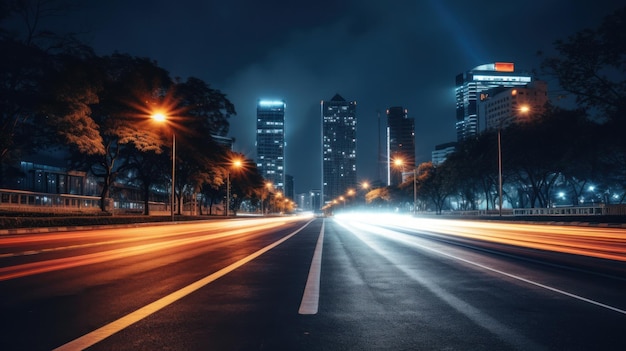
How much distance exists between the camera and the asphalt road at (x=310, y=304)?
16.2 feet

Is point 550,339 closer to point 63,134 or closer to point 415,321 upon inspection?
point 415,321

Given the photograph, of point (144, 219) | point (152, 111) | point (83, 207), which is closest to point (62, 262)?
point (144, 219)

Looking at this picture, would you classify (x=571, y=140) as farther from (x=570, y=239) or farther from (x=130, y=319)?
(x=130, y=319)

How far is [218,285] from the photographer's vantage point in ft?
27.5

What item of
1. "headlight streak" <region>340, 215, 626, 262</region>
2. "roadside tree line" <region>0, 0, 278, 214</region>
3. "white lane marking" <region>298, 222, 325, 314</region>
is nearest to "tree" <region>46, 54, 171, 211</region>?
"roadside tree line" <region>0, 0, 278, 214</region>

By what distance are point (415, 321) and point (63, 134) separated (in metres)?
34.5

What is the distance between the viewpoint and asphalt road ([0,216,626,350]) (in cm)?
493

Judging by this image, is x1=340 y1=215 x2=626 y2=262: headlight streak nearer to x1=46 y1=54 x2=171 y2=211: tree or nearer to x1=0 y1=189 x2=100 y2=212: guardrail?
x1=46 y1=54 x2=171 y2=211: tree

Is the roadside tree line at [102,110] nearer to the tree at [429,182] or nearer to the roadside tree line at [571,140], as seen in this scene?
the roadside tree line at [571,140]

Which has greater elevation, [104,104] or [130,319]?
[104,104]

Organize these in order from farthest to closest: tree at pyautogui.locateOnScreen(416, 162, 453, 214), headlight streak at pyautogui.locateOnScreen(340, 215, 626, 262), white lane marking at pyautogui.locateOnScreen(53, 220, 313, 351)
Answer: tree at pyautogui.locateOnScreen(416, 162, 453, 214) → headlight streak at pyautogui.locateOnScreen(340, 215, 626, 262) → white lane marking at pyautogui.locateOnScreen(53, 220, 313, 351)

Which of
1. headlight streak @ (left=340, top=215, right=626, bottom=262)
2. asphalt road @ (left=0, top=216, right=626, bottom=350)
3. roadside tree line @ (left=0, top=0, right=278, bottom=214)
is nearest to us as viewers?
asphalt road @ (left=0, top=216, right=626, bottom=350)

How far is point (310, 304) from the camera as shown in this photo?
6.73 m

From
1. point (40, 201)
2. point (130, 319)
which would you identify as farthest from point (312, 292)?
point (40, 201)
